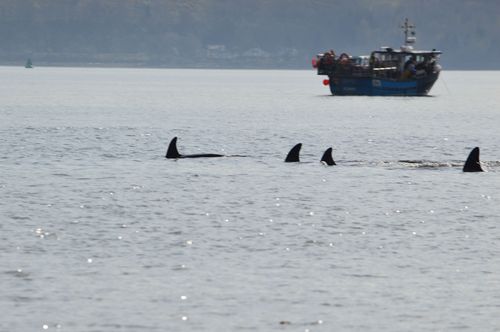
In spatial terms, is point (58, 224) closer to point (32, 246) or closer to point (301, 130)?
point (32, 246)

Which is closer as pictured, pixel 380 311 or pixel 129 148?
pixel 380 311

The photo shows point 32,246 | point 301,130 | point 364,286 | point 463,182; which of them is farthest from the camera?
point 301,130

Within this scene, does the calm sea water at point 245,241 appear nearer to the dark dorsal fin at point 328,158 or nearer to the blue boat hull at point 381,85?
the dark dorsal fin at point 328,158

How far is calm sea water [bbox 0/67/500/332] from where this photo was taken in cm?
3469

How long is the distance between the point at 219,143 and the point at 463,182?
39680 mm

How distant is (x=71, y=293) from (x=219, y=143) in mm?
68970

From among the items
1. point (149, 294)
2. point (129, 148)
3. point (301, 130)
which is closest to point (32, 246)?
point (149, 294)

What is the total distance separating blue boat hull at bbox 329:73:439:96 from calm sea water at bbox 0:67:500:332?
78.9m

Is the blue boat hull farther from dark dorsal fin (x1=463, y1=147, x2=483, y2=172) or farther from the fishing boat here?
dark dorsal fin (x1=463, y1=147, x2=483, y2=172)

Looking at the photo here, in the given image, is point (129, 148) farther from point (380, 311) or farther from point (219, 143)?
point (380, 311)

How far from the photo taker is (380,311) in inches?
1379

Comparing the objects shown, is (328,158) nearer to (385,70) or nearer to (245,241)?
(245,241)

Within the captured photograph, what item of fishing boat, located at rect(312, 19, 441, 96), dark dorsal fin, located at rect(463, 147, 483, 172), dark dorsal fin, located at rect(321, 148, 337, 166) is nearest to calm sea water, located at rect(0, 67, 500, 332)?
dark dorsal fin, located at rect(463, 147, 483, 172)

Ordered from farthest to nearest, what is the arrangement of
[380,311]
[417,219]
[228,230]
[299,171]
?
[299,171] → [417,219] → [228,230] → [380,311]
